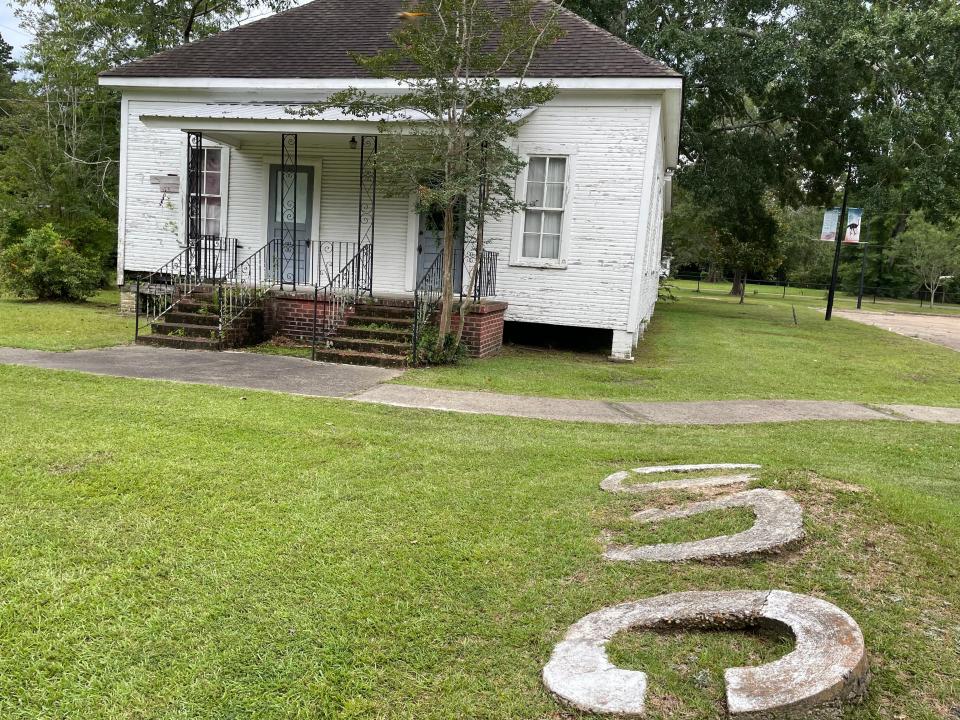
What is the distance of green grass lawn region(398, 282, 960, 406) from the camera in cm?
973

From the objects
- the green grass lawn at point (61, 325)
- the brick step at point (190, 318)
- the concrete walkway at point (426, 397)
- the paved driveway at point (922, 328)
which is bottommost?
the green grass lawn at point (61, 325)

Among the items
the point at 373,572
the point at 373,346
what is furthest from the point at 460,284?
the point at 373,572

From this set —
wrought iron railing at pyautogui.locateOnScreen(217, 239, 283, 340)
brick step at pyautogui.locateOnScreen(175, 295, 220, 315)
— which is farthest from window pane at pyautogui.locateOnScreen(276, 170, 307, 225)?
brick step at pyautogui.locateOnScreen(175, 295, 220, 315)

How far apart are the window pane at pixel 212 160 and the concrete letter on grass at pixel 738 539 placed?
13.0 meters

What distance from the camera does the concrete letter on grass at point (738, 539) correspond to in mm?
3814

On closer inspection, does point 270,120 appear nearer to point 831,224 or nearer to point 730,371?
point 730,371

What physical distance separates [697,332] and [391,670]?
17.7 metres

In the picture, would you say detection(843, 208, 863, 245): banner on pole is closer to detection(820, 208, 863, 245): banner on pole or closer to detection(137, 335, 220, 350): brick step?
detection(820, 208, 863, 245): banner on pole

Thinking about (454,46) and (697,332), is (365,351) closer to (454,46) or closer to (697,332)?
(454,46)

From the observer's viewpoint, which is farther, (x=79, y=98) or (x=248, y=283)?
(x=79, y=98)

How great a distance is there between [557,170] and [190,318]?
21.6ft

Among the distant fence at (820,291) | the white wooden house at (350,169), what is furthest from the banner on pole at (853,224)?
the distant fence at (820,291)

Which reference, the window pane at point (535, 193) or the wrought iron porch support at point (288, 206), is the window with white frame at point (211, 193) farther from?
the window pane at point (535, 193)

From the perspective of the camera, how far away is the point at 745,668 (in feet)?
9.09
